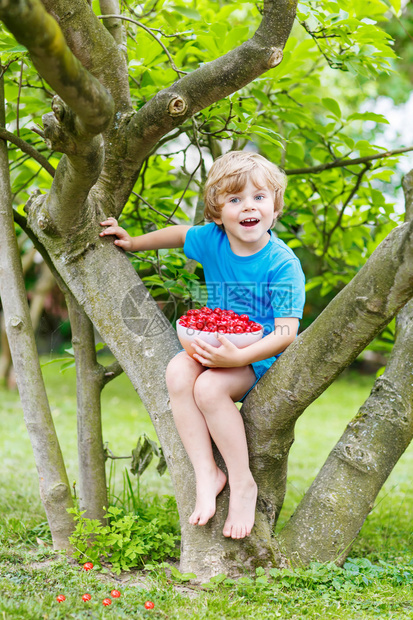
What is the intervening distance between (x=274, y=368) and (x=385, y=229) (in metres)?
1.50

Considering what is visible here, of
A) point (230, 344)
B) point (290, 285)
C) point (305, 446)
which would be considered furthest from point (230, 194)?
point (305, 446)

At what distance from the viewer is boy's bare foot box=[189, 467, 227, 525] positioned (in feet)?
6.42

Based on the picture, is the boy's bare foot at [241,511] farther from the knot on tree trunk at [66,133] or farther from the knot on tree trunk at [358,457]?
the knot on tree trunk at [66,133]

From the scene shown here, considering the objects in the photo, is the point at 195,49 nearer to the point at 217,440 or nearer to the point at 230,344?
the point at 230,344

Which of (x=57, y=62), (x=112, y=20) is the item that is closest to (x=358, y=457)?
(x=57, y=62)

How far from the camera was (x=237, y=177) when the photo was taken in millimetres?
2211

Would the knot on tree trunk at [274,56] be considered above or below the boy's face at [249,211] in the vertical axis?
above

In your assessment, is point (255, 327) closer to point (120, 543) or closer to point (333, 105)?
point (120, 543)

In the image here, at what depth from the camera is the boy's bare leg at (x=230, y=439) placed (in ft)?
6.48

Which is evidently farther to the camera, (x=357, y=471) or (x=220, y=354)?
(x=357, y=471)

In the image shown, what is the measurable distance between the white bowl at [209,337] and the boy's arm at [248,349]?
2 centimetres

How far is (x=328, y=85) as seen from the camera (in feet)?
30.3

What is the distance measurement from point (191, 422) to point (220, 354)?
0.92ft

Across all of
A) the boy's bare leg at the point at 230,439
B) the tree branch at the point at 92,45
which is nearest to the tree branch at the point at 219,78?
the tree branch at the point at 92,45
